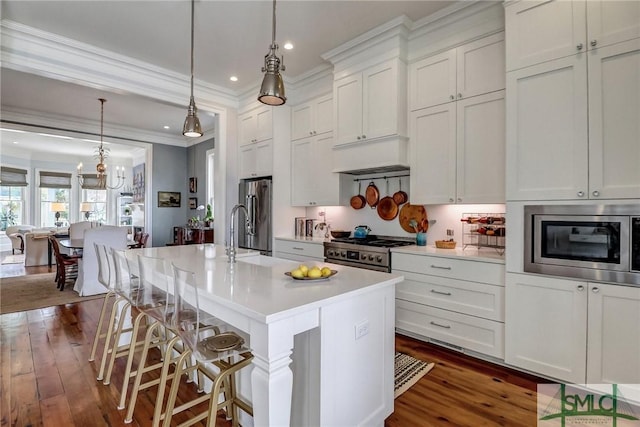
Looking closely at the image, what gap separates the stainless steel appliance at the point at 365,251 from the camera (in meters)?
3.06

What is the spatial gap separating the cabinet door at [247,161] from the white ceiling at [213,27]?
0.88m

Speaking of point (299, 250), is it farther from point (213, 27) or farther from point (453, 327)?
point (213, 27)

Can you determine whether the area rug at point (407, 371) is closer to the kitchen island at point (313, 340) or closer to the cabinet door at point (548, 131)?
the kitchen island at point (313, 340)

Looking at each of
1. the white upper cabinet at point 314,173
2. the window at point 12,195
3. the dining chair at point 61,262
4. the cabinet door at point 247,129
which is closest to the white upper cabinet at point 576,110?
the white upper cabinet at point 314,173

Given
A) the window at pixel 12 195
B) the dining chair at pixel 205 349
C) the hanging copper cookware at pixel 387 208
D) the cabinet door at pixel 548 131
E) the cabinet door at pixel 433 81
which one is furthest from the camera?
the window at pixel 12 195

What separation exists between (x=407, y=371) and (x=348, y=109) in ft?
8.47

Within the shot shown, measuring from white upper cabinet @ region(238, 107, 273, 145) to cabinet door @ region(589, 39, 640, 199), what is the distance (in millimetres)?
3310

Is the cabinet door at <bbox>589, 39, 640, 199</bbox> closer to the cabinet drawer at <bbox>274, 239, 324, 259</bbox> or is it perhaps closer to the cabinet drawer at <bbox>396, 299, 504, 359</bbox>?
the cabinet drawer at <bbox>396, 299, 504, 359</bbox>

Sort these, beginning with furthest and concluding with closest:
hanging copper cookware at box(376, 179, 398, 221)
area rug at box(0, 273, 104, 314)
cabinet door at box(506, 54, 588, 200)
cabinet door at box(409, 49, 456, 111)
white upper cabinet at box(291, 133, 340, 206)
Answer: area rug at box(0, 273, 104, 314) → white upper cabinet at box(291, 133, 340, 206) → hanging copper cookware at box(376, 179, 398, 221) → cabinet door at box(409, 49, 456, 111) → cabinet door at box(506, 54, 588, 200)

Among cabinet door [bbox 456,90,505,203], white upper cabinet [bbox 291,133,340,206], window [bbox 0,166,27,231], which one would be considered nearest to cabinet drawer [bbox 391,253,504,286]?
cabinet door [bbox 456,90,505,203]

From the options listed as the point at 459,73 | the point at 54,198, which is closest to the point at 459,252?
the point at 459,73

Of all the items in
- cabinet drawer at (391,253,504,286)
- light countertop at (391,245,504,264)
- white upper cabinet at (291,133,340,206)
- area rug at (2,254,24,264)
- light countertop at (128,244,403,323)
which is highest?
white upper cabinet at (291,133,340,206)

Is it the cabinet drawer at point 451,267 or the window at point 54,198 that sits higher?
the window at point 54,198

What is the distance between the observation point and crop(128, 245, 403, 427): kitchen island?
1194 mm
